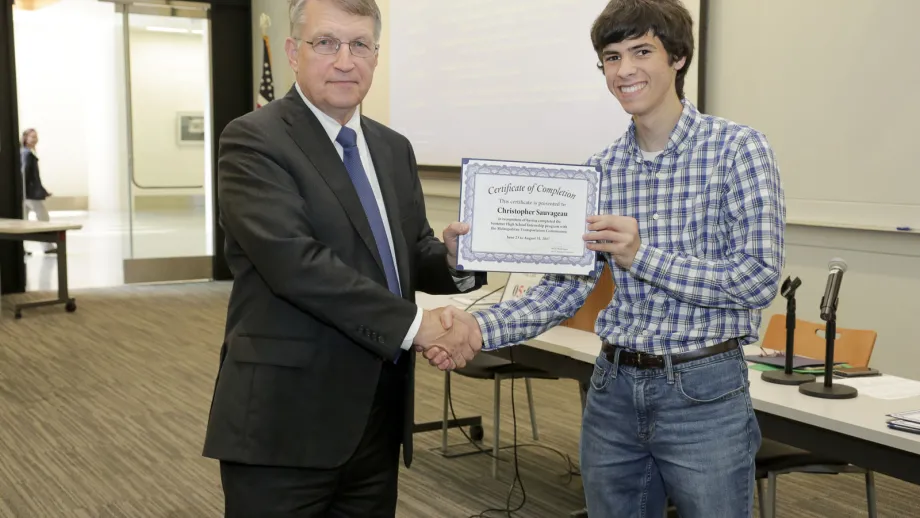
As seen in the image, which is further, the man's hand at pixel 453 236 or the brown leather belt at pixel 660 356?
the man's hand at pixel 453 236

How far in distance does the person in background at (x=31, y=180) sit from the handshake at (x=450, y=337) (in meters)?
8.26

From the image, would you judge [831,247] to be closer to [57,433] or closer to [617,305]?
[617,305]

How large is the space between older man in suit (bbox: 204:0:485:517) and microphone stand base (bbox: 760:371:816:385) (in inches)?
50.6

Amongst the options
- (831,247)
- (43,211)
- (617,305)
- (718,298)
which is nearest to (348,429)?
(617,305)

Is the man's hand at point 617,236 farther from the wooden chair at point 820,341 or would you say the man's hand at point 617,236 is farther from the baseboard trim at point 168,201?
the baseboard trim at point 168,201

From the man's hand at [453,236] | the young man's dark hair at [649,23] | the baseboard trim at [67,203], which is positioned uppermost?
the young man's dark hair at [649,23]

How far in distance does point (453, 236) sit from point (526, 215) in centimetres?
19

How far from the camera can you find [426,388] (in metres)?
5.90

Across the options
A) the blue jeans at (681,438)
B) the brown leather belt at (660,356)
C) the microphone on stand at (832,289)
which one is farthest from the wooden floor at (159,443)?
the brown leather belt at (660,356)

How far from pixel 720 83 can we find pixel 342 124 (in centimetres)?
353

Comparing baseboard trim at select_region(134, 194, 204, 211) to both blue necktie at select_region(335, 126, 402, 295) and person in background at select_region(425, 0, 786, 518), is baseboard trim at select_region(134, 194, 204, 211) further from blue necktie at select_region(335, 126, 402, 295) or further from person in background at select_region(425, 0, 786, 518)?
person in background at select_region(425, 0, 786, 518)

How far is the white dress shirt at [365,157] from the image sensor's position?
1.96m

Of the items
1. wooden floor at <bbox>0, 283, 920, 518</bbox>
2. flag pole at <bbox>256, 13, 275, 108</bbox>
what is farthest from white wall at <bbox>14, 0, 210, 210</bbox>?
wooden floor at <bbox>0, 283, 920, 518</bbox>

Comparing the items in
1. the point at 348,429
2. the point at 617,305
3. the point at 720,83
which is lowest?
the point at 348,429
